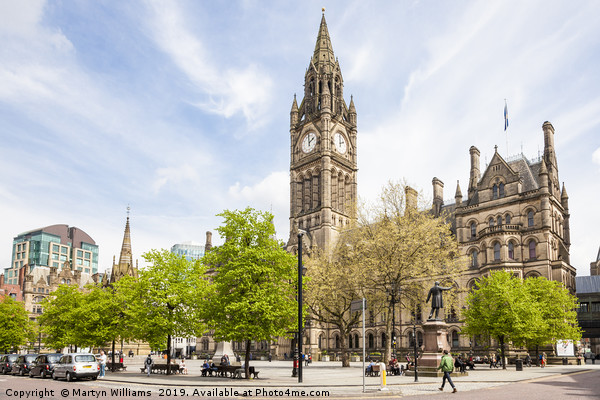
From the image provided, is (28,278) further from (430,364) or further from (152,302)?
(430,364)

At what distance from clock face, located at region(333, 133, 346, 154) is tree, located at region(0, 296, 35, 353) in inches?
2063

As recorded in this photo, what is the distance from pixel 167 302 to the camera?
30.5m

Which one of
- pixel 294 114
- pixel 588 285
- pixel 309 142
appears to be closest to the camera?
pixel 588 285

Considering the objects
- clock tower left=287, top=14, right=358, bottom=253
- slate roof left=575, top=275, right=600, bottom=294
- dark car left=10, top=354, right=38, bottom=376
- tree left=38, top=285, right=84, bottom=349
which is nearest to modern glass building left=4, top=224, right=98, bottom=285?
clock tower left=287, top=14, right=358, bottom=253

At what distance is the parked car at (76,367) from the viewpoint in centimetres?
2636

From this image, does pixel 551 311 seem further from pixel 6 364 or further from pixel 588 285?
pixel 6 364

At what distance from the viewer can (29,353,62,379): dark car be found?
29167 mm

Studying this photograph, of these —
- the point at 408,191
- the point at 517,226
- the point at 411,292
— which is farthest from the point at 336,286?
the point at 517,226

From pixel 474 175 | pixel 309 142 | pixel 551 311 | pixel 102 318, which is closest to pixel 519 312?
pixel 551 311

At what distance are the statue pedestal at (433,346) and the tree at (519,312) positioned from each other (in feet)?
42.8

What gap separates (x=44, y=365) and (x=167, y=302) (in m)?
8.05

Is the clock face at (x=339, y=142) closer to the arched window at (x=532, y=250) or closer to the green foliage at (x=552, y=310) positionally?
the arched window at (x=532, y=250)

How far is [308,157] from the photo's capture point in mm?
83250

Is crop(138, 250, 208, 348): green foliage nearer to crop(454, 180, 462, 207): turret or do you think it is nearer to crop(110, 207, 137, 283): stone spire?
crop(454, 180, 462, 207): turret
